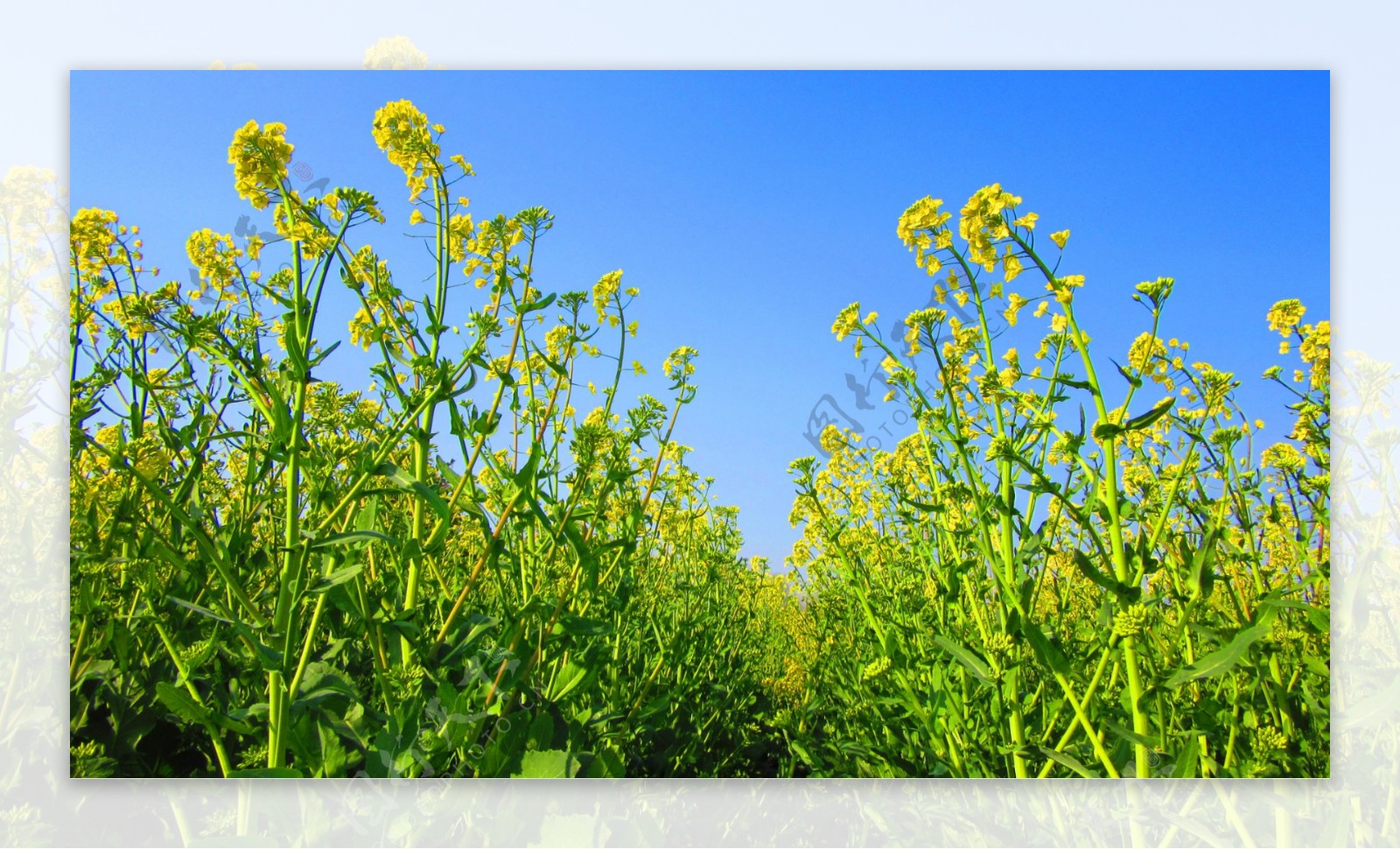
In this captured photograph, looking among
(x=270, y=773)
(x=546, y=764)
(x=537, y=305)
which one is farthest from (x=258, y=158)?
(x=546, y=764)

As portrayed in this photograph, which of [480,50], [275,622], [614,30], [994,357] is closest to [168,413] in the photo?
[275,622]

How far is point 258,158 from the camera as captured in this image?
5.25 ft

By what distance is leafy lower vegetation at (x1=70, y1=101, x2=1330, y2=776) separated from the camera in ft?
5.07

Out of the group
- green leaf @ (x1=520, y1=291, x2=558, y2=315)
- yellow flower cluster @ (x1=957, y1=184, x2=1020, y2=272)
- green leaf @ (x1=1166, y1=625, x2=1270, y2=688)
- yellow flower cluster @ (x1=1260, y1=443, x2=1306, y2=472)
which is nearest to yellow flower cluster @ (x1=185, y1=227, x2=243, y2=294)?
green leaf @ (x1=520, y1=291, x2=558, y2=315)

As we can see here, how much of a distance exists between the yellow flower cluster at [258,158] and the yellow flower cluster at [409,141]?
0.19 m

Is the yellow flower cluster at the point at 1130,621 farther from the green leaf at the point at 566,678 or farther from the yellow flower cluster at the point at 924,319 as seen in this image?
the green leaf at the point at 566,678

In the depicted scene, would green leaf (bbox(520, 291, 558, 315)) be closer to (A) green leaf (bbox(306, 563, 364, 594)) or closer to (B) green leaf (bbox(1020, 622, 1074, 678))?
(A) green leaf (bbox(306, 563, 364, 594))

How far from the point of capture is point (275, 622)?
1.46m

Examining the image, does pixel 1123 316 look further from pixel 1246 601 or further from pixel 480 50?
pixel 480 50

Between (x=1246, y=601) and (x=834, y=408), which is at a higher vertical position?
(x=834, y=408)

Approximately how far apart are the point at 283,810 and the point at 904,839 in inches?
49.8

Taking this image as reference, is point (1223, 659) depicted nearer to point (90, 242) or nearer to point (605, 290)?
point (605, 290)

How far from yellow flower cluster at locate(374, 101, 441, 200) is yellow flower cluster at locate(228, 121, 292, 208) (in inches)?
7.5

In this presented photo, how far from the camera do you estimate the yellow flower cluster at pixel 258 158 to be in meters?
1.58
